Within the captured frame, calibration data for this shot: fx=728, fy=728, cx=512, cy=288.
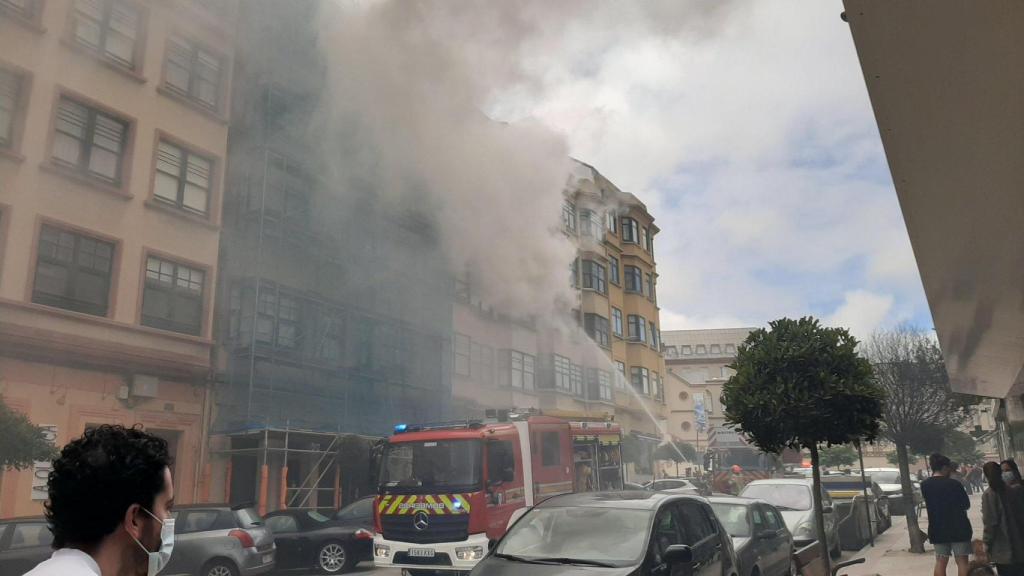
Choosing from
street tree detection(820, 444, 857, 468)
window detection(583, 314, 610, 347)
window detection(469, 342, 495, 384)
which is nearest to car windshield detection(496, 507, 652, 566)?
window detection(469, 342, 495, 384)

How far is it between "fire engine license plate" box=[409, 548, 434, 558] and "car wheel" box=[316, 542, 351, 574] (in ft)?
9.78

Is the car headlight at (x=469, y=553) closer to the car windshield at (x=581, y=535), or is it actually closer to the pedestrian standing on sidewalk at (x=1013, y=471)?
the car windshield at (x=581, y=535)

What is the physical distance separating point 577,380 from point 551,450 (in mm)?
16267

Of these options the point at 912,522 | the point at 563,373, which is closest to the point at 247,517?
the point at 912,522

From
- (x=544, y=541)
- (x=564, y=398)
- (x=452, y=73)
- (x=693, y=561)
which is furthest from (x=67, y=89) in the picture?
(x=564, y=398)

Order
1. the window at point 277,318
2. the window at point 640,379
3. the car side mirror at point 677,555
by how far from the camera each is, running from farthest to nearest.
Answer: the window at point 640,379 → the window at point 277,318 → the car side mirror at point 677,555

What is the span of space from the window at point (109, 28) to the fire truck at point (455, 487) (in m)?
10.1

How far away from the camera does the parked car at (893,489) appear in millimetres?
21234

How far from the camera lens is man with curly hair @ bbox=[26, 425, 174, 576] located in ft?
5.24

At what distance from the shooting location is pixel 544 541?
19.0ft

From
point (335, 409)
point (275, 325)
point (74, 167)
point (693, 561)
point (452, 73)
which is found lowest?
point (693, 561)

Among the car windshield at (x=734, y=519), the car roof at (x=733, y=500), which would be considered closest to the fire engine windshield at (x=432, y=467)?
the car roof at (x=733, y=500)

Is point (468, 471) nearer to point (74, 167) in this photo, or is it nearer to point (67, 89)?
point (74, 167)

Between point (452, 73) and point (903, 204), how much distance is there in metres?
13.9
